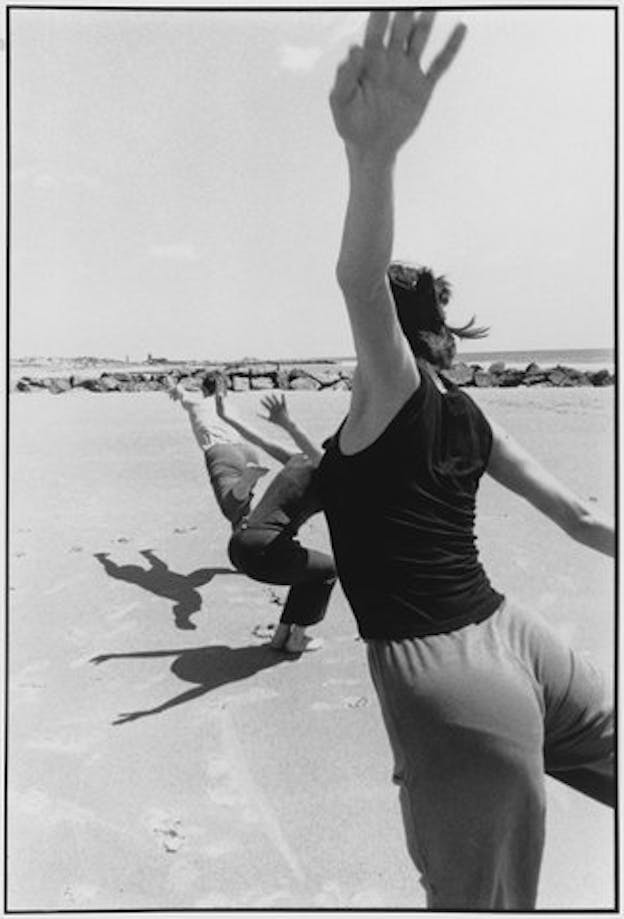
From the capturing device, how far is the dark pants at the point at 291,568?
2703 millimetres

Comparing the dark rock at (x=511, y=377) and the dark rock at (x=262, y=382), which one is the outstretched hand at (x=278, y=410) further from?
the dark rock at (x=511, y=377)

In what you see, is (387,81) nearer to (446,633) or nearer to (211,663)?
(446,633)

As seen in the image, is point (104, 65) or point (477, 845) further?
point (104, 65)

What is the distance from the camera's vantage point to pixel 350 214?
6.16 ft

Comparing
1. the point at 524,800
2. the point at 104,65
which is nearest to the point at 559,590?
the point at 524,800

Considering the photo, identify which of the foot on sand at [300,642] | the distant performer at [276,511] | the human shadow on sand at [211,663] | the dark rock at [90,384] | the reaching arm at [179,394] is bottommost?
the human shadow on sand at [211,663]

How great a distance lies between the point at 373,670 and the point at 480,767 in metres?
0.34

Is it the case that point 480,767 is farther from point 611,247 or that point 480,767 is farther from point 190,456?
point 611,247

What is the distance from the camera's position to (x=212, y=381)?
2928mm

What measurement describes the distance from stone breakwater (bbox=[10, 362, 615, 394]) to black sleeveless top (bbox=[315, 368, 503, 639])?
590 mm

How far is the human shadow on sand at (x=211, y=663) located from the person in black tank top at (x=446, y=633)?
57 centimetres

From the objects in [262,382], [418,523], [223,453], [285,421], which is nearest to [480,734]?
[418,523]

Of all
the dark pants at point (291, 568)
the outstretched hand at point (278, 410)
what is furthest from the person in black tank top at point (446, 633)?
the outstretched hand at point (278, 410)

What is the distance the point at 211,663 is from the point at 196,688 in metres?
0.09
